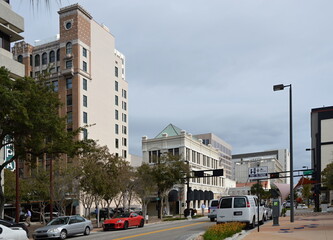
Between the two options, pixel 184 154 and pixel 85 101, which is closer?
pixel 184 154

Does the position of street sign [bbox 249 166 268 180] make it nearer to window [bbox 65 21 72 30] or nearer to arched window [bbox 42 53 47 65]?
window [bbox 65 21 72 30]

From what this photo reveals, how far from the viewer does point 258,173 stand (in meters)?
21.3

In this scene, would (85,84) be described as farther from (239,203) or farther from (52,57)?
(239,203)

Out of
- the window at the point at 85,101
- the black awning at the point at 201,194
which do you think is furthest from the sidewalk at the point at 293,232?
the window at the point at 85,101

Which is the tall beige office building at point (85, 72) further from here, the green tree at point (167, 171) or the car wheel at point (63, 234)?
the car wheel at point (63, 234)

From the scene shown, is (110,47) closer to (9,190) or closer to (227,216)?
(9,190)

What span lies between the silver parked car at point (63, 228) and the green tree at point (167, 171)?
20.8 m

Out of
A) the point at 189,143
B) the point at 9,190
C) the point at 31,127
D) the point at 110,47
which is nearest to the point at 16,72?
the point at 31,127

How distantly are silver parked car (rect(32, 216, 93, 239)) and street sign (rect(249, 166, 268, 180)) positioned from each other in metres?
10.9

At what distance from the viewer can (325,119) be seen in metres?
87.0

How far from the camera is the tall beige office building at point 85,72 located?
7138cm

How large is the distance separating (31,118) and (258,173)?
12.2m

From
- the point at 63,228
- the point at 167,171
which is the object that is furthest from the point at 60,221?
the point at 167,171

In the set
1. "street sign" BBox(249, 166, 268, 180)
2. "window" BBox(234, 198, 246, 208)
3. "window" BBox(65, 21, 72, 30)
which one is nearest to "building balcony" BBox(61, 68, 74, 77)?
"window" BBox(65, 21, 72, 30)
